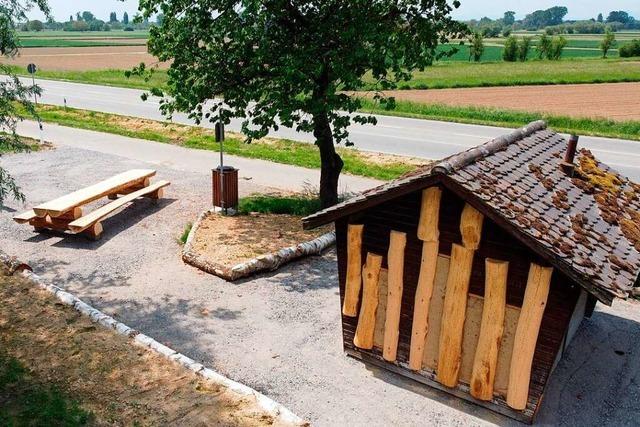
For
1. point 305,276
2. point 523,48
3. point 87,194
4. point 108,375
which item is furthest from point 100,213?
point 523,48

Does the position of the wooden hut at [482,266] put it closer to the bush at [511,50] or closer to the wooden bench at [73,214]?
the wooden bench at [73,214]

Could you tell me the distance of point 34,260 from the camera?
10117 millimetres

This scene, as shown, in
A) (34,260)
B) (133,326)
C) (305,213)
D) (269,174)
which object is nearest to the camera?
(133,326)

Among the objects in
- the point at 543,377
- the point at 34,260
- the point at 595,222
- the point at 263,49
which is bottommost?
the point at 34,260

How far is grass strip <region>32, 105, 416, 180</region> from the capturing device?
16422 millimetres

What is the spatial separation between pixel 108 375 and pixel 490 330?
4.22 meters

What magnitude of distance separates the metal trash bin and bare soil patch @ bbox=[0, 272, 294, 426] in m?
4.66

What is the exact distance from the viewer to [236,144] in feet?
62.5

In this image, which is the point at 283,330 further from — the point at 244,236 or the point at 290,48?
the point at 290,48

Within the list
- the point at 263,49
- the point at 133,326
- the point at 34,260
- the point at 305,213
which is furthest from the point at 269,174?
the point at 133,326

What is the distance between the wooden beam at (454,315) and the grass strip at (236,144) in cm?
932

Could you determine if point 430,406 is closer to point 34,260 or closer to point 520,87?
point 34,260

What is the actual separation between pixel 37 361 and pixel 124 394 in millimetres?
1361

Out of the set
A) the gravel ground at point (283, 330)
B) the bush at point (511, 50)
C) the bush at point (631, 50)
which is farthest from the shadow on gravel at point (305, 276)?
the bush at point (631, 50)
